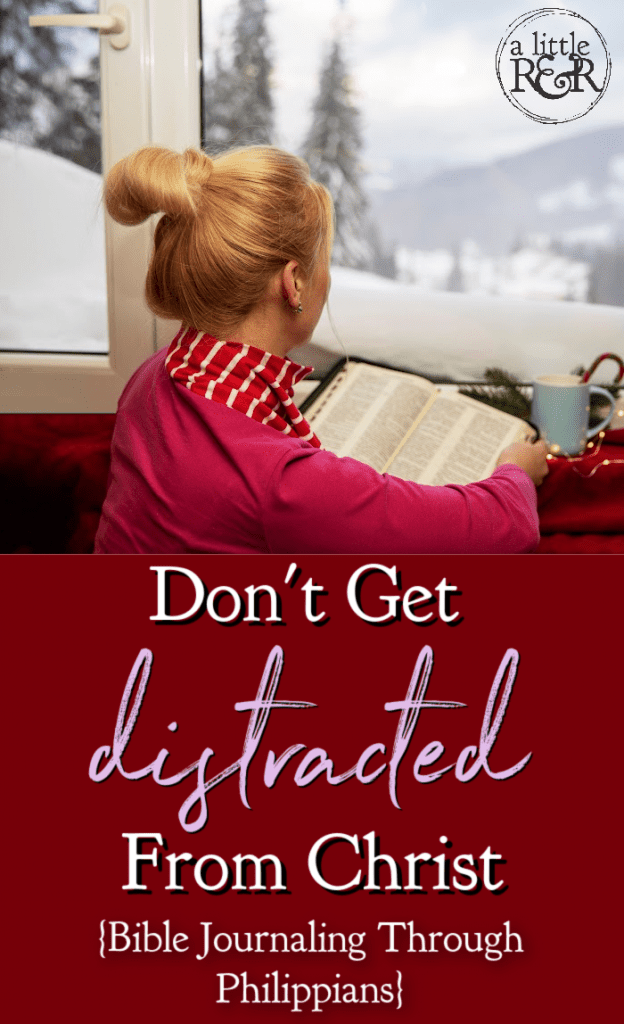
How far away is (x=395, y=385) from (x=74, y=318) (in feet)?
2.08

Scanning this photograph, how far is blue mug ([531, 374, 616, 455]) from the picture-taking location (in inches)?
48.4

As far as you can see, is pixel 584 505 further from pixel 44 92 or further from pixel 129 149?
pixel 44 92

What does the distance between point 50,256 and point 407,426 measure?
2.37ft

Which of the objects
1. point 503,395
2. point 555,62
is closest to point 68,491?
point 503,395

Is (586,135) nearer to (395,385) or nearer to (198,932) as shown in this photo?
(395,385)

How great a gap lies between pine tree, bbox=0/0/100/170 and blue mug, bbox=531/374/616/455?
0.80 metres

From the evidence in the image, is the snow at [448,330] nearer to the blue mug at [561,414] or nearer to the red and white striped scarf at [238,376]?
the blue mug at [561,414]

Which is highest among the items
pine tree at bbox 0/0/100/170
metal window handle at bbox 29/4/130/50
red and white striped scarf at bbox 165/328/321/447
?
metal window handle at bbox 29/4/130/50

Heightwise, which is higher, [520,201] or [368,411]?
[520,201]

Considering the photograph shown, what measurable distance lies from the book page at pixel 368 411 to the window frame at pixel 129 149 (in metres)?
0.40

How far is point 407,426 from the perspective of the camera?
117 centimetres

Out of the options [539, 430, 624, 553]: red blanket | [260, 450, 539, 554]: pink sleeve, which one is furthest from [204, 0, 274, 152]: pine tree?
[260, 450, 539, 554]: pink sleeve

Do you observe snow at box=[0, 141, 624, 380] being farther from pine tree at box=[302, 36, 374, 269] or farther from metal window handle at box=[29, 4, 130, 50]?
metal window handle at box=[29, 4, 130, 50]

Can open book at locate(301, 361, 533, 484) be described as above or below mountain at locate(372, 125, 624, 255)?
below
